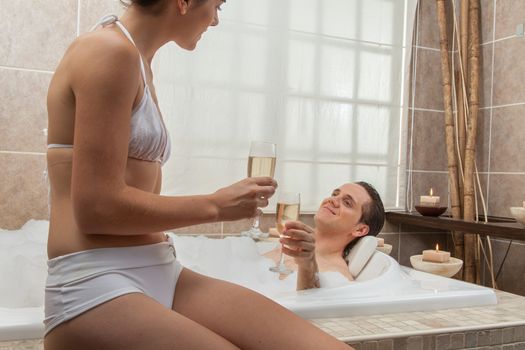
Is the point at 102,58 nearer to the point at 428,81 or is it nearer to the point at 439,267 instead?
the point at 439,267

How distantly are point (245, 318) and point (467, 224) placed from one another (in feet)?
6.98

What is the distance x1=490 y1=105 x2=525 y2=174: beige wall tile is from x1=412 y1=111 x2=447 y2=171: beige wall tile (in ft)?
1.10

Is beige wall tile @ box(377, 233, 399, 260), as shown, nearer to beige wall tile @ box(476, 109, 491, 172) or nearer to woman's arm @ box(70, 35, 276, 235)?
beige wall tile @ box(476, 109, 491, 172)

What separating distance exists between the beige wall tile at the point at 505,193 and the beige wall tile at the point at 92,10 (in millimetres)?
2484

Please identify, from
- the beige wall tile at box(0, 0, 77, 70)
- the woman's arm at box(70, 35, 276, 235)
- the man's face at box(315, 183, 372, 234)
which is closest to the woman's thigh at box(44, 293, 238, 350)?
the woman's arm at box(70, 35, 276, 235)

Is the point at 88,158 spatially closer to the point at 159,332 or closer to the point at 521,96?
the point at 159,332

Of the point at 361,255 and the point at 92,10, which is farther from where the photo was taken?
the point at 92,10

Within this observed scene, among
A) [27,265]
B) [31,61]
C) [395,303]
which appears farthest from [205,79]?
[395,303]

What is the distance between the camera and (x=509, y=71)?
11.0 ft

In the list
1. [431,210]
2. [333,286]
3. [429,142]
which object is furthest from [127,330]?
[429,142]

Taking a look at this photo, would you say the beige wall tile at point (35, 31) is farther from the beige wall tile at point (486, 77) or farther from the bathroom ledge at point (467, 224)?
the beige wall tile at point (486, 77)

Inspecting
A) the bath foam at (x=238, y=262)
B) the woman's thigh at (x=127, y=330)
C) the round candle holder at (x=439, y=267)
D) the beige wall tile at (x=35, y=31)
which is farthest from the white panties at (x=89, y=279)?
the beige wall tile at (x=35, y=31)

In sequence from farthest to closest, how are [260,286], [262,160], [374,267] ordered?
[374,267]
[260,286]
[262,160]

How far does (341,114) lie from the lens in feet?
11.1
